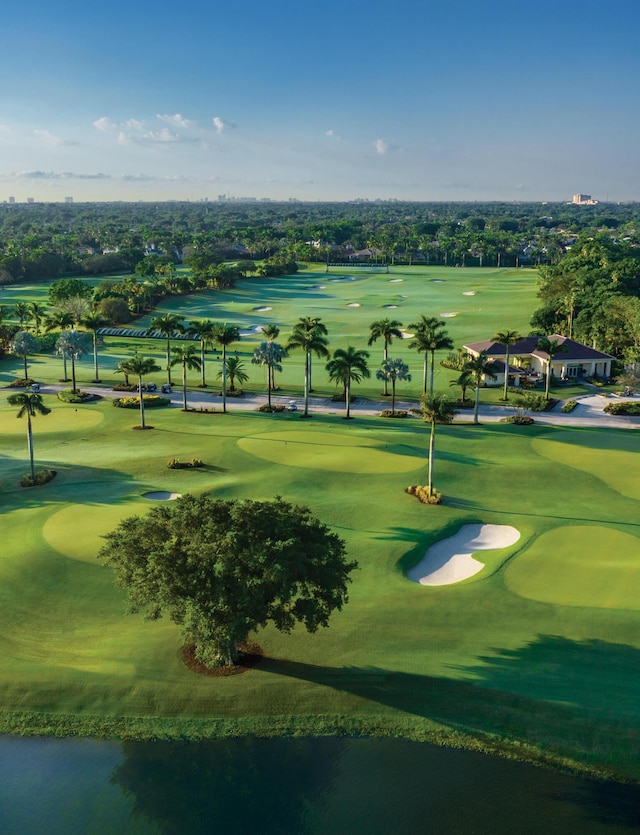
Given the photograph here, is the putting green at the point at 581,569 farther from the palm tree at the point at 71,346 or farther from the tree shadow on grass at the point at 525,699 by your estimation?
the palm tree at the point at 71,346

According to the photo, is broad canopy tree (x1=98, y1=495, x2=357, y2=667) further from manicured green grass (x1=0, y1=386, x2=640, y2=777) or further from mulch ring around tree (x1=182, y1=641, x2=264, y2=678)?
manicured green grass (x1=0, y1=386, x2=640, y2=777)

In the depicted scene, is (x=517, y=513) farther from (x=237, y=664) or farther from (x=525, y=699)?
(x=237, y=664)

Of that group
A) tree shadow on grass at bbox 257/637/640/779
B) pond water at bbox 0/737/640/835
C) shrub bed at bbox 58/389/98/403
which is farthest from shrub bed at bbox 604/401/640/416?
shrub bed at bbox 58/389/98/403

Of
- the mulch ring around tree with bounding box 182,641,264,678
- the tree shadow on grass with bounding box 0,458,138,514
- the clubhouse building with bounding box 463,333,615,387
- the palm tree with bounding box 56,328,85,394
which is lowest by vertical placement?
the mulch ring around tree with bounding box 182,641,264,678

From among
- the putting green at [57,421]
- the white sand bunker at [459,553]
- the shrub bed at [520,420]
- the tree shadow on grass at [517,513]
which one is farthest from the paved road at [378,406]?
the white sand bunker at [459,553]

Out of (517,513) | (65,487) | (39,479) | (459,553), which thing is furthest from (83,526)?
(517,513)

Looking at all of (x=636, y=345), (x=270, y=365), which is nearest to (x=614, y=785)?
(x=270, y=365)
